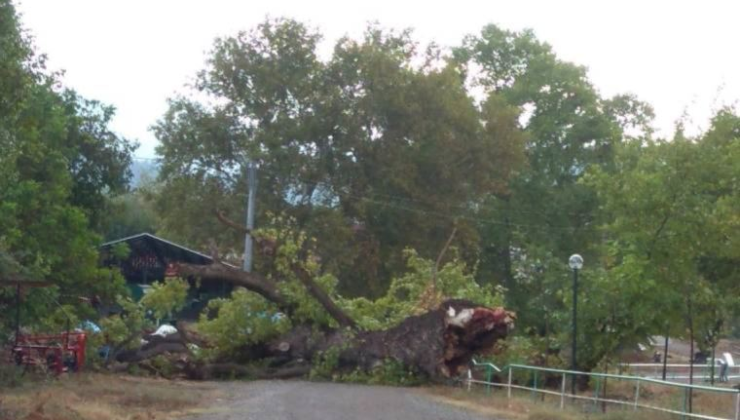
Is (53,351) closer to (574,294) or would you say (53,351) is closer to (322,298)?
(322,298)

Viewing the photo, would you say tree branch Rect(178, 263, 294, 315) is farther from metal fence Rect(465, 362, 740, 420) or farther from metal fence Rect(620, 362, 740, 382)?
metal fence Rect(620, 362, 740, 382)

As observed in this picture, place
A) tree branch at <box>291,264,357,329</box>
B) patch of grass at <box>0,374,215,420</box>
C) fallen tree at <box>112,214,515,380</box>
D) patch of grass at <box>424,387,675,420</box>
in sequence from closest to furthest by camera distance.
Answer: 1. patch of grass at <box>0,374,215,420</box>
2. patch of grass at <box>424,387,675,420</box>
3. fallen tree at <box>112,214,515,380</box>
4. tree branch at <box>291,264,357,329</box>

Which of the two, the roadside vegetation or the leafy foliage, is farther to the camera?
the leafy foliage

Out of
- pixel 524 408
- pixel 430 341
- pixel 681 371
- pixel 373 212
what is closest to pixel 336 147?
pixel 373 212

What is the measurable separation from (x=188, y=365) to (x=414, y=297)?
6920 mm

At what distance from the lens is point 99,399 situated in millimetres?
24219

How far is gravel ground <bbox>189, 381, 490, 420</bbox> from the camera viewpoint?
73.5ft

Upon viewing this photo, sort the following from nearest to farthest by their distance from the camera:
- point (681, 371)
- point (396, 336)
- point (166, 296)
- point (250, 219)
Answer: point (396, 336) < point (166, 296) < point (250, 219) < point (681, 371)

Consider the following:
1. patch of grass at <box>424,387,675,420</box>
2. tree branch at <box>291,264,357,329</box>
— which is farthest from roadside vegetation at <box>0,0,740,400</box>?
patch of grass at <box>424,387,675,420</box>

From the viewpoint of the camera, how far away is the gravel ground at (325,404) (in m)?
22.4

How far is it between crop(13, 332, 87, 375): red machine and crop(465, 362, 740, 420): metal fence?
32.7ft

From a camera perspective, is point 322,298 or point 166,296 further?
point 166,296

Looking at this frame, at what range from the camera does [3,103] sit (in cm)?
Answer: 2106

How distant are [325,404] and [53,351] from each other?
869cm
